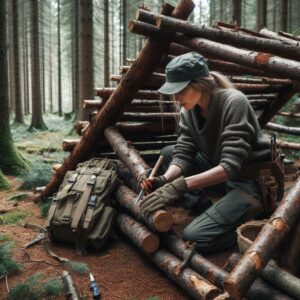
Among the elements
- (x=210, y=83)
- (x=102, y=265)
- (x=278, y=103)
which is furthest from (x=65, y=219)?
(x=278, y=103)

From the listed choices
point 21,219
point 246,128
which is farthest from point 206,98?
point 21,219

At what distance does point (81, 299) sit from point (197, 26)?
308 centimetres

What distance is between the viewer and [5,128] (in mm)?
8031

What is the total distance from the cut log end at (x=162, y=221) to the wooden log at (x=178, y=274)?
0.22 meters

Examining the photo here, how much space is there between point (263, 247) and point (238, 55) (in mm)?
1994

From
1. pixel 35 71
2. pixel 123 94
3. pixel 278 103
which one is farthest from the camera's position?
pixel 35 71

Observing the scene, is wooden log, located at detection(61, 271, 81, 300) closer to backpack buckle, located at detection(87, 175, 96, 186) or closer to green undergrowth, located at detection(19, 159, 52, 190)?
backpack buckle, located at detection(87, 175, 96, 186)

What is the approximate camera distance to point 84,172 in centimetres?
479

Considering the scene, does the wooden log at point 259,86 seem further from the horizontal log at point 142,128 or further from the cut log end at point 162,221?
the cut log end at point 162,221

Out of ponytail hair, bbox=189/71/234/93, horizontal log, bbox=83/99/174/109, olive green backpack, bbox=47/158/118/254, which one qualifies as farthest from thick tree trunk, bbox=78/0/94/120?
ponytail hair, bbox=189/71/234/93

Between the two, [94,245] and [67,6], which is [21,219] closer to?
[94,245]

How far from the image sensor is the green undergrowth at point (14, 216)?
16.9ft

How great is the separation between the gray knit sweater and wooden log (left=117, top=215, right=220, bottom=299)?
3.09 ft

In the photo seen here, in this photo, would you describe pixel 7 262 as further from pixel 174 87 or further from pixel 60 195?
pixel 174 87
